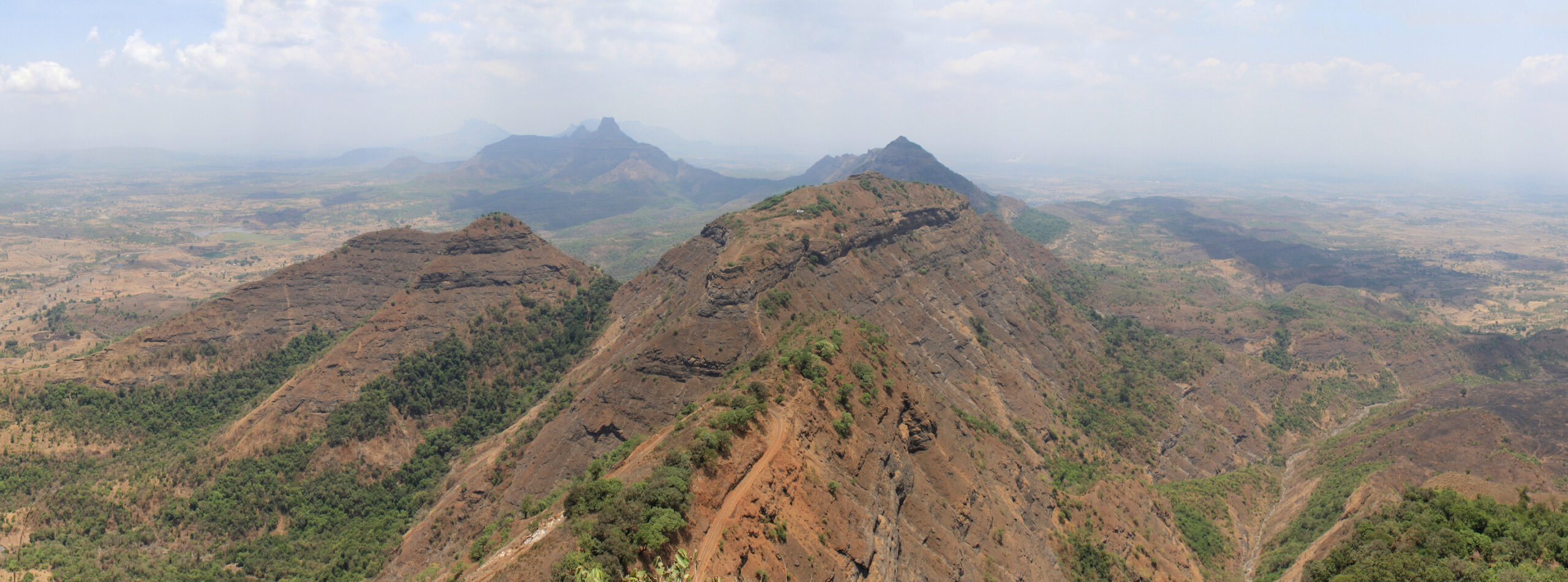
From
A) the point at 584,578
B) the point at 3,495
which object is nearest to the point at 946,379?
the point at 584,578

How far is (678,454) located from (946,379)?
4984 cm

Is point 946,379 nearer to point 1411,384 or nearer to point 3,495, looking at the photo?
point 3,495

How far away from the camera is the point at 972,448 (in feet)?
185

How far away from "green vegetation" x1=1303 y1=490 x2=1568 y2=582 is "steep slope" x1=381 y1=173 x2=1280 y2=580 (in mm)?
17050

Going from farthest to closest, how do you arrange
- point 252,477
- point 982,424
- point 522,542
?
point 982,424 < point 252,477 < point 522,542

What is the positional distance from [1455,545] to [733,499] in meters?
46.1

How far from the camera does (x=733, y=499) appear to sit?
1326 inches

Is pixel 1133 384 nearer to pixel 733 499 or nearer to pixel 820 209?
pixel 820 209

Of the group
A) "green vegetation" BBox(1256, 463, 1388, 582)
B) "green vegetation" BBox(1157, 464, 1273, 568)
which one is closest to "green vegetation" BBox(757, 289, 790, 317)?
"green vegetation" BBox(1157, 464, 1273, 568)

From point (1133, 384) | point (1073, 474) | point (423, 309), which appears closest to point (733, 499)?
point (1073, 474)

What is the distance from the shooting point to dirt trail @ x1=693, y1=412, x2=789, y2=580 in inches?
1165

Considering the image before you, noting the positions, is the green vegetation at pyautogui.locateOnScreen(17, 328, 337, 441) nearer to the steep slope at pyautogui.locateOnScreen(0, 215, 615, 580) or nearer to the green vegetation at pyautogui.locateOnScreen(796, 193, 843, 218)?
the steep slope at pyautogui.locateOnScreen(0, 215, 615, 580)

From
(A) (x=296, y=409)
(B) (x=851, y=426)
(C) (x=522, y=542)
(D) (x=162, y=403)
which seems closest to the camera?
(C) (x=522, y=542)

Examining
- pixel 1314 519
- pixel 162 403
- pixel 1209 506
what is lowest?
pixel 1209 506
